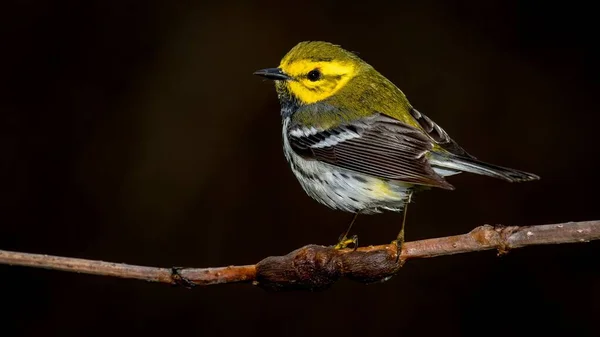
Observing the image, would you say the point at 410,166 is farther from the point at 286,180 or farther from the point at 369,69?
the point at 286,180

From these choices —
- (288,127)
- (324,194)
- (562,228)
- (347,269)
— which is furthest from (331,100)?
(562,228)

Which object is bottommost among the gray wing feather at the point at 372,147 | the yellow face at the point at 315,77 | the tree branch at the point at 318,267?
the tree branch at the point at 318,267

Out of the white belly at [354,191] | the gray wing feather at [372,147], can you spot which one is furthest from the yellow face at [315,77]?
the white belly at [354,191]

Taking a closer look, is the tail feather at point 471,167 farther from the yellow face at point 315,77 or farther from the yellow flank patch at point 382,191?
the yellow face at point 315,77

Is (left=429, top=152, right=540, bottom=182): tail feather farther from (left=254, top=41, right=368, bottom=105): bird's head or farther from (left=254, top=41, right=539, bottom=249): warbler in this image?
(left=254, top=41, right=368, bottom=105): bird's head

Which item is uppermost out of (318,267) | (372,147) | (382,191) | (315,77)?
(315,77)

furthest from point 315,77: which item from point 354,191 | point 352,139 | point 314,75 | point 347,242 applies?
point 347,242

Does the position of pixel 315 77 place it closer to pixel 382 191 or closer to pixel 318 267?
pixel 382 191
